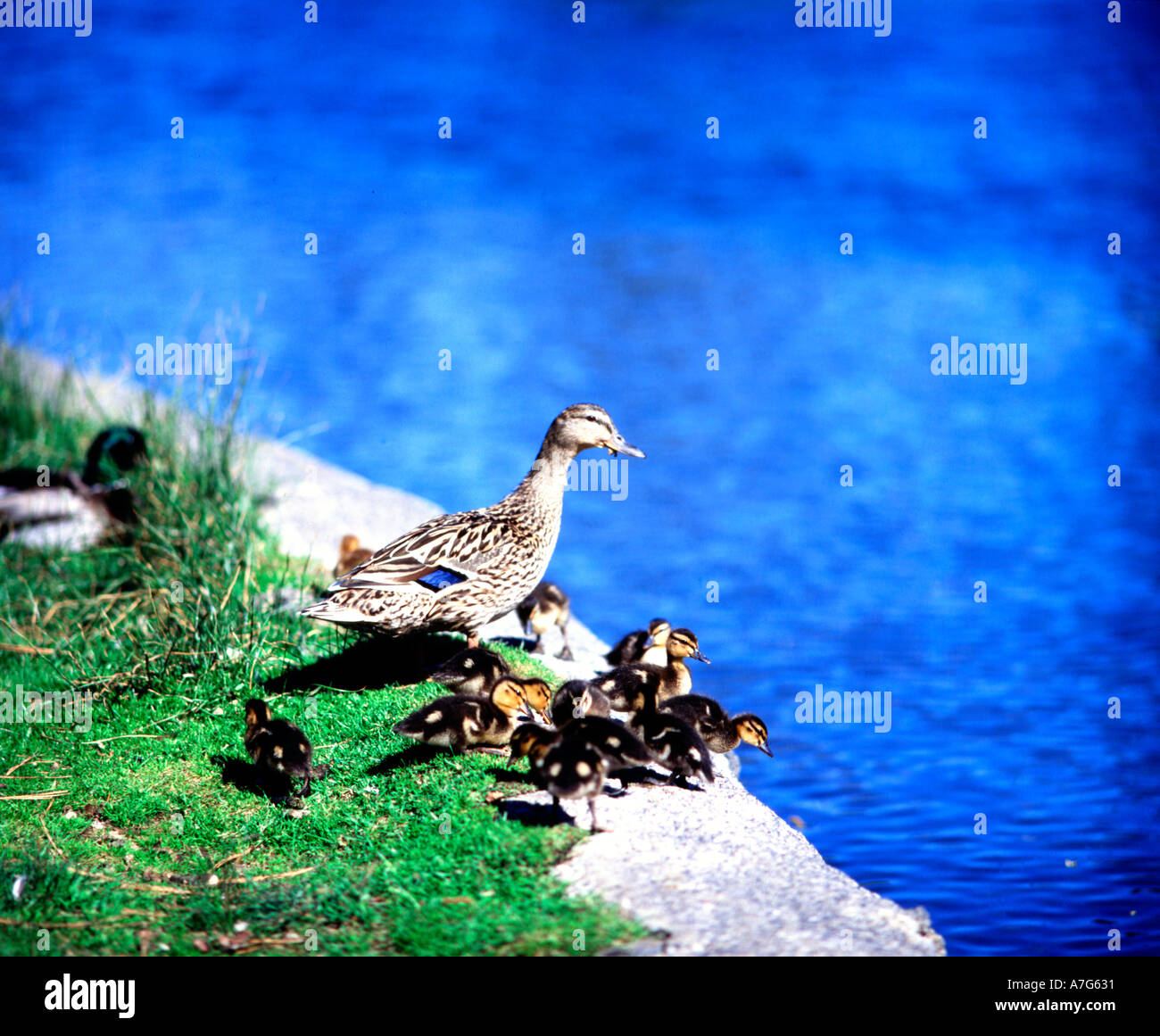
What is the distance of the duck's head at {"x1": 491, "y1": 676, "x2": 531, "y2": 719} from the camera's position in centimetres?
550

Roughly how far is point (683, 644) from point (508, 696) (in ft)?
4.83

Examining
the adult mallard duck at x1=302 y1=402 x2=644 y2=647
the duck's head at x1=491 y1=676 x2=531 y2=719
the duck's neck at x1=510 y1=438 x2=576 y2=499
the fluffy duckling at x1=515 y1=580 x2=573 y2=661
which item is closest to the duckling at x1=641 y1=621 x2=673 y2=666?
the fluffy duckling at x1=515 y1=580 x2=573 y2=661

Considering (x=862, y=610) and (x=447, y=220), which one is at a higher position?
(x=447, y=220)

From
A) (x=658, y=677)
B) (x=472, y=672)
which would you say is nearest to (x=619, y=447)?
(x=658, y=677)

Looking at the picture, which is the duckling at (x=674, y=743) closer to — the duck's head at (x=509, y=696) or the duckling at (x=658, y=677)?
the duckling at (x=658, y=677)

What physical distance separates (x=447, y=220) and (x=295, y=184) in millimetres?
3282

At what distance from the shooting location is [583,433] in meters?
6.86

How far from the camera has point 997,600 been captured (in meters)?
10.1

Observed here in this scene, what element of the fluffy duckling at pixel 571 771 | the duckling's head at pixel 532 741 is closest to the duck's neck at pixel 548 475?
the duckling's head at pixel 532 741

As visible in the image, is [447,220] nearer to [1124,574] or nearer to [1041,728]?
[1124,574]

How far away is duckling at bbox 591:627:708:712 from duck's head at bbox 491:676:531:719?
1.51 ft

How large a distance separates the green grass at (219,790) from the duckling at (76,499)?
363 mm

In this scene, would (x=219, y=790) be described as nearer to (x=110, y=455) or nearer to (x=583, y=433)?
(x=583, y=433)
